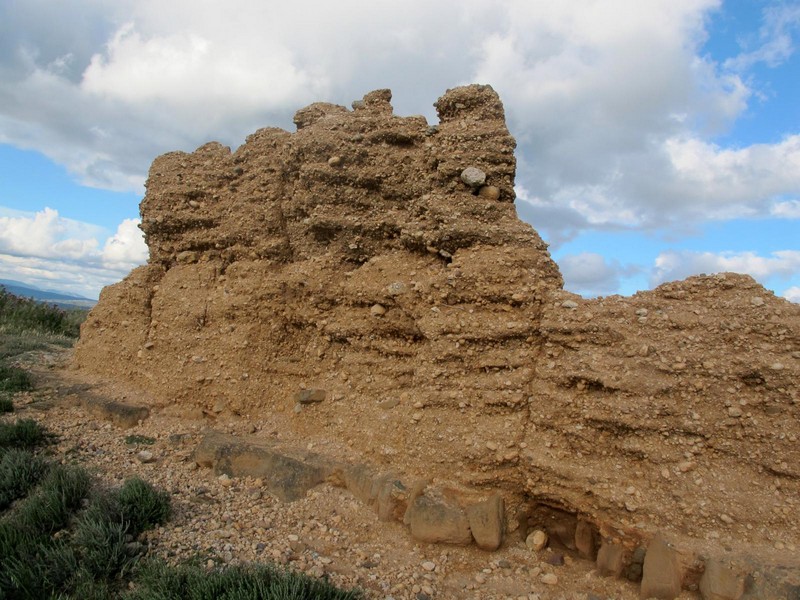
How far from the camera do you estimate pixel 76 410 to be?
22.0 ft

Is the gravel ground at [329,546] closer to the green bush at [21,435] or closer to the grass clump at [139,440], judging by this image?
the grass clump at [139,440]

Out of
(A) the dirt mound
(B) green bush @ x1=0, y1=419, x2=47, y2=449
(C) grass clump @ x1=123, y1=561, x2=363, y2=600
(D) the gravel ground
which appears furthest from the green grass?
(A) the dirt mound

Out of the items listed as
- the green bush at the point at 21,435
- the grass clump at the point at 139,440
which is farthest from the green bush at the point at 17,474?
the grass clump at the point at 139,440

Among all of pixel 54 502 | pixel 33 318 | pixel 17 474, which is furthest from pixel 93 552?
pixel 33 318

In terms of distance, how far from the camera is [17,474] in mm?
5043

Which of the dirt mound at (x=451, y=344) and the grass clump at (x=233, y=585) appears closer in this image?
the grass clump at (x=233, y=585)

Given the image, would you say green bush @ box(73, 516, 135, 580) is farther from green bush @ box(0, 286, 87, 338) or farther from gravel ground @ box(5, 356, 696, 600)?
green bush @ box(0, 286, 87, 338)

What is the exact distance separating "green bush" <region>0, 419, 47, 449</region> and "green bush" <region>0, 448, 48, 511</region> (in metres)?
0.39

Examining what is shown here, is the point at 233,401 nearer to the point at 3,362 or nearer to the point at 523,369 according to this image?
the point at 523,369

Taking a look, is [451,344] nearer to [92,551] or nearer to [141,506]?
[141,506]

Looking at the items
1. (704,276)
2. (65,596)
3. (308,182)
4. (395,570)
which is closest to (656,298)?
(704,276)

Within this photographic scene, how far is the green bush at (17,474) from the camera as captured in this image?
492 centimetres

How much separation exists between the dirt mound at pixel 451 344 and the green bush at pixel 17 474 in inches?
57.6

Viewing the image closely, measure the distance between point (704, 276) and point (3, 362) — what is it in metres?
9.31
